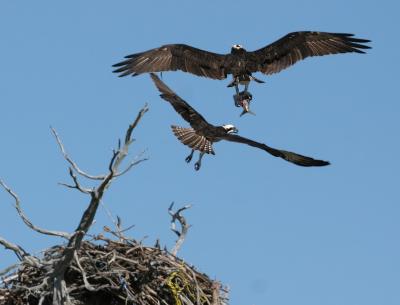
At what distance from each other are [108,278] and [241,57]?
22.7ft

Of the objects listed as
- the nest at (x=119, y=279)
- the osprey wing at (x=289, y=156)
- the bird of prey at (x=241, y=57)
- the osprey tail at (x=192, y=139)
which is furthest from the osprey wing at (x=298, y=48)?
the nest at (x=119, y=279)

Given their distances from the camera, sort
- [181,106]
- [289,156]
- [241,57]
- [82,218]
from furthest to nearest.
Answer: [241,57]
[181,106]
[289,156]
[82,218]

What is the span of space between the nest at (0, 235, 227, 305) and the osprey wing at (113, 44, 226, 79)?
19.9 feet

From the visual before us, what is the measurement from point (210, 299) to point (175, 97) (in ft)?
13.5

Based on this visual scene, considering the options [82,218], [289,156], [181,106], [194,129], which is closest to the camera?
[82,218]

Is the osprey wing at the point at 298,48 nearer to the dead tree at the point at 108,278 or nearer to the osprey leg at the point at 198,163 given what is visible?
the osprey leg at the point at 198,163

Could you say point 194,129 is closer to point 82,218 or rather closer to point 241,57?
point 241,57

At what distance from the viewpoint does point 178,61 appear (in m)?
17.4

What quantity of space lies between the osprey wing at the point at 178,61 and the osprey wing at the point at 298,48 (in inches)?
24.4

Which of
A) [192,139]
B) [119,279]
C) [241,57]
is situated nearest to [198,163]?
[192,139]

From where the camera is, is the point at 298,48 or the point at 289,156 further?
the point at 298,48

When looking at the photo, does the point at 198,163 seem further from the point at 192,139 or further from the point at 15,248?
the point at 15,248

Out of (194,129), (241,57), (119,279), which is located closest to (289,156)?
(119,279)

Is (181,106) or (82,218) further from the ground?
(181,106)
